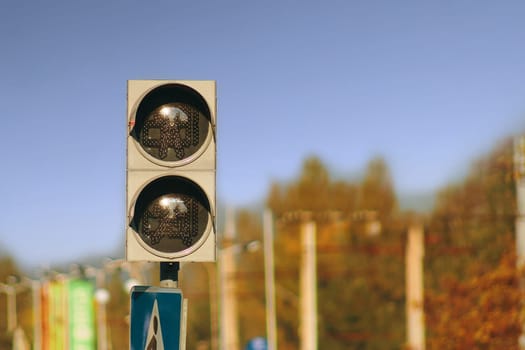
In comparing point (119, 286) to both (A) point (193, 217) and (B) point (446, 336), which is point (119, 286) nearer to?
(B) point (446, 336)

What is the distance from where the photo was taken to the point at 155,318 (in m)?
5.04

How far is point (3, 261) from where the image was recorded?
4166 inches

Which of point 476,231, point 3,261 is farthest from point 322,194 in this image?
point 3,261

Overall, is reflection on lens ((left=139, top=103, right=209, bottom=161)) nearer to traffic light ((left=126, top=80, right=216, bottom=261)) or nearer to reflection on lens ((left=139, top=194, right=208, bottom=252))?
traffic light ((left=126, top=80, right=216, bottom=261))

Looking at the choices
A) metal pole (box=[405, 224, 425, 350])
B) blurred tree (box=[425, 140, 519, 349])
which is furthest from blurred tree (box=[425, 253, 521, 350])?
metal pole (box=[405, 224, 425, 350])

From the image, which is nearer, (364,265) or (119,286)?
(364,265)

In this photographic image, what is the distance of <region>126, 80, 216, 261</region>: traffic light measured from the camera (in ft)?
16.5

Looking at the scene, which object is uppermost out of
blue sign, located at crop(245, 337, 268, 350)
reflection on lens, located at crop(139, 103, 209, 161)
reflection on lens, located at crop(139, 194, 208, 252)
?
reflection on lens, located at crop(139, 103, 209, 161)

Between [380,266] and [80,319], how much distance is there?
16191 millimetres

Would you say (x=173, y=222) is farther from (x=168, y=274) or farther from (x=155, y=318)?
(x=155, y=318)

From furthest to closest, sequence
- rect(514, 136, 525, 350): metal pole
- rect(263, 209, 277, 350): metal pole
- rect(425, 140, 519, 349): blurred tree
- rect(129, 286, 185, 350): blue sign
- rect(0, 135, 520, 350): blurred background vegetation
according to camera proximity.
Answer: rect(263, 209, 277, 350): metal pole, rect(0, 135, 520, 350): blurred background vegetation, rect(425, 140, 519, 349): blurred tree, rect(514, 136, 525, 350): metal pole, rect(129, 286, 185, 350): blue sign

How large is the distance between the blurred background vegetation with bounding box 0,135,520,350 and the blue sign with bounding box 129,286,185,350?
806 inches

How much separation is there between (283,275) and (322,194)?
980 centimetres

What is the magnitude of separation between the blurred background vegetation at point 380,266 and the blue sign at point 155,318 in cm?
2046
